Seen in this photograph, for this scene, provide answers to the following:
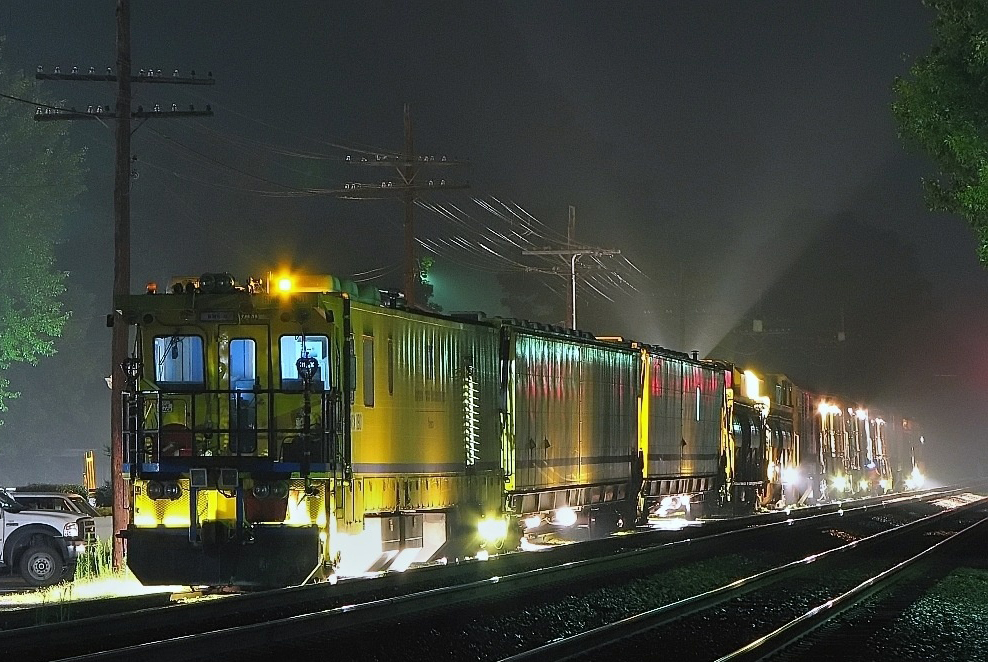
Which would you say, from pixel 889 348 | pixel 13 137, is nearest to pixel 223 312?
pixel 13 137

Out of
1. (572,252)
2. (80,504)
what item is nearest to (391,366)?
(80,504)

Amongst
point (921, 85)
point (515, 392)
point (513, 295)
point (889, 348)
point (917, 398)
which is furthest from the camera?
point (917, 398)

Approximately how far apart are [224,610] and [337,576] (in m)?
3.16

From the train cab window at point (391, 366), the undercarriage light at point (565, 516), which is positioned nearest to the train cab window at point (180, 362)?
the train cab window at point (391, 366)

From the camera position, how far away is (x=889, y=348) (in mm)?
102312

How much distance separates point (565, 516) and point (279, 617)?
12097 mm

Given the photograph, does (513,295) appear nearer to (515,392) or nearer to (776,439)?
(776,439)

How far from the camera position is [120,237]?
947 inches

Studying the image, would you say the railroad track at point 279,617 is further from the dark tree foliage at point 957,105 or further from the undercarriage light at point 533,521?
the dark tree foliage at point 957,105

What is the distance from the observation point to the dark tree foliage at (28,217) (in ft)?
173

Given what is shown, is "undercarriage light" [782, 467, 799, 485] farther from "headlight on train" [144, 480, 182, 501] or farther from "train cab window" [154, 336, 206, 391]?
"headlight on train" [144, 480, 182, 501]

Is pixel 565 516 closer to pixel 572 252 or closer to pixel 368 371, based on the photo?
pixel 368 371

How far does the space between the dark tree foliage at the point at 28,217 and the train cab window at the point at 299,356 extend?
37.6 metres

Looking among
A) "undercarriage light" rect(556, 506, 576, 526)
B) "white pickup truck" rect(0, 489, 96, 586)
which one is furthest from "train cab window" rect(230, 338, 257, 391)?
"undercarriage light" rect(556, 506, 576, 526)
